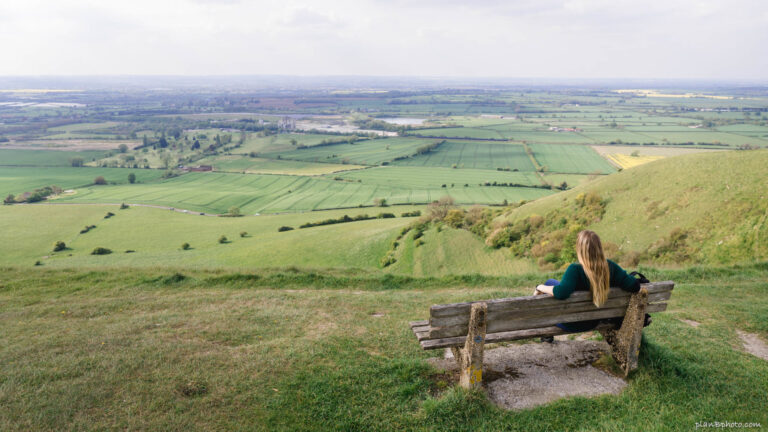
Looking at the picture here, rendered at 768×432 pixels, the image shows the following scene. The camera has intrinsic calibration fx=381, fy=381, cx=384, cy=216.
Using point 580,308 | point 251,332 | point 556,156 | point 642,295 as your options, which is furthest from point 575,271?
point 556,156

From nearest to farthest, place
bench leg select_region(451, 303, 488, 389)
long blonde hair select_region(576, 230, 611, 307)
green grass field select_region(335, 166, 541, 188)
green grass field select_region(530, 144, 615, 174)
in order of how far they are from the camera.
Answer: bench leg select_region(451, 303, 488, 389) → long blonde hair select_region(576, 230, 611, 307) → green grass field select_region(335, 166, 541, 188) → green grass field select_region(530, 144, 615, 174)

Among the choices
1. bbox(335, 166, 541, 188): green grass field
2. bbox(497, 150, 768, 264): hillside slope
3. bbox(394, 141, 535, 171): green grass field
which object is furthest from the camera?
bbox(394, 141, 535, 171): green grass field

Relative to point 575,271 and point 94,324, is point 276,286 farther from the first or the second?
point 575,271

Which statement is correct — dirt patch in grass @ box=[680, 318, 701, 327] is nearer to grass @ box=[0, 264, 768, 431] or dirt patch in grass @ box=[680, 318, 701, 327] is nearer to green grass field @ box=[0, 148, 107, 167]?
grass @ box=[0, 264, 768, 431]

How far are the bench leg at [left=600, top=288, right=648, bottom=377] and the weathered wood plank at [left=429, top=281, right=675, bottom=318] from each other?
0.18 metres

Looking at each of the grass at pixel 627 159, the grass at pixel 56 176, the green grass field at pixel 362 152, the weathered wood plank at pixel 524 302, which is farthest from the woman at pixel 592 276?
the grass at pixel 56 176

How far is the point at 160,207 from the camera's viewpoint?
81.6 m

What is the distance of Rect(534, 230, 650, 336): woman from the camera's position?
19.9ft

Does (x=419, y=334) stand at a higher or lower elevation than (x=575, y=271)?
lower

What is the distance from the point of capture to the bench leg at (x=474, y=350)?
5.93 meters

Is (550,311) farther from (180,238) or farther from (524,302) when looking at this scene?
(180,238)

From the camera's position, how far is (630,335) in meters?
6.52

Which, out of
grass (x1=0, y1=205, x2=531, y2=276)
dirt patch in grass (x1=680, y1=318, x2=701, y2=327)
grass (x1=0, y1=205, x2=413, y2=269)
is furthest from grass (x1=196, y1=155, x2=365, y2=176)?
dirt patch in grass (x1=680, y1=318, x2=701, y2=327)

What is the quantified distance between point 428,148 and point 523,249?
112486 mm
